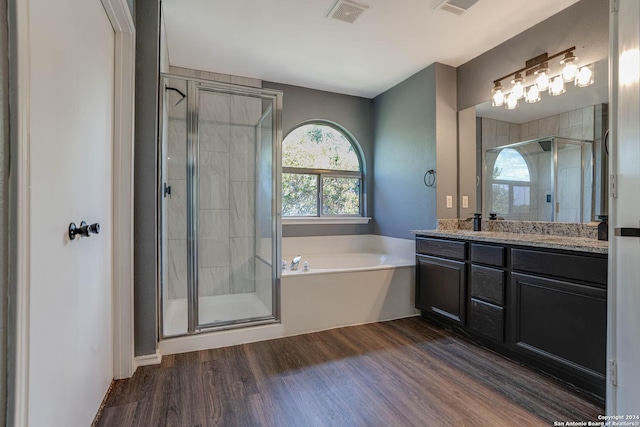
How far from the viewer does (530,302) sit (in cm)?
188

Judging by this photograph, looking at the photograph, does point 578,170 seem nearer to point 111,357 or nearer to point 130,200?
point 130,200

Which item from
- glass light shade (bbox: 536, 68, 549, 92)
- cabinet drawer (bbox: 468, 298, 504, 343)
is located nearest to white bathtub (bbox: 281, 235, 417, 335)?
→ cabinet drawer (bbox: 468, 298, 504, 343)

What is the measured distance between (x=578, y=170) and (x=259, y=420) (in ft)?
8.52

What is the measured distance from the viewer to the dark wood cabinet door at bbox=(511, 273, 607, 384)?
1.56 m

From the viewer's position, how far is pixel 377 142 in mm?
3844

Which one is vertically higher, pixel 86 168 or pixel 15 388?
pixel 86 168

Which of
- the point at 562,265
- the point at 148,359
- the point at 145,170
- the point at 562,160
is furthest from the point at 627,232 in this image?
the point at 148,359

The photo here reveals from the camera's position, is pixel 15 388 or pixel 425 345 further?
pixel 425 345

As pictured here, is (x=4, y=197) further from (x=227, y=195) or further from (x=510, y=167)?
(x=510, y=167)

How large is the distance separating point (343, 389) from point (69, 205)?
1608mm

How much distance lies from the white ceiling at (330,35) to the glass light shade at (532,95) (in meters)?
0.48

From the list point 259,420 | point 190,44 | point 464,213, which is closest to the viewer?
point 259,420

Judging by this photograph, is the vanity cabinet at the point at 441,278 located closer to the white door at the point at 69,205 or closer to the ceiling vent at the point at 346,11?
the ceiling vent at the point at 346,11

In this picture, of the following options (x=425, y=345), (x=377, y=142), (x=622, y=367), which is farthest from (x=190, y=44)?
(x=622, y=367)
